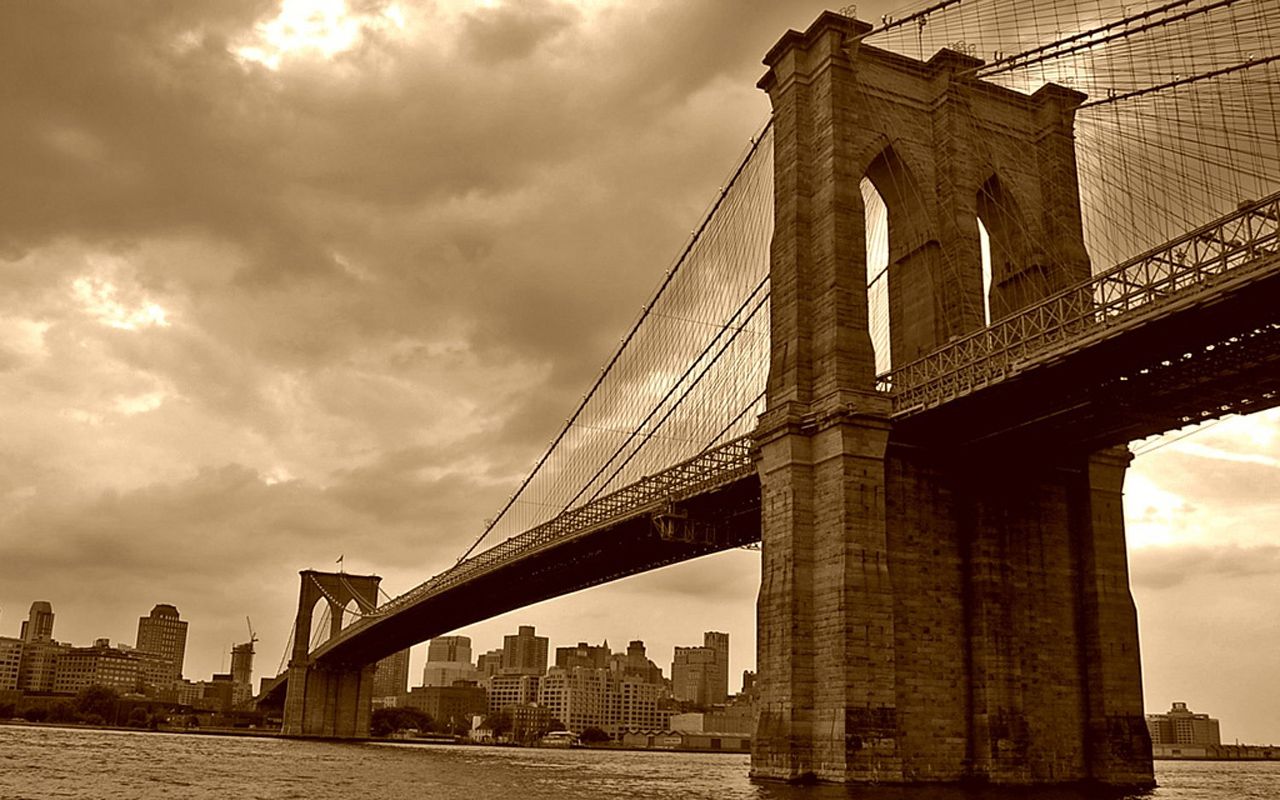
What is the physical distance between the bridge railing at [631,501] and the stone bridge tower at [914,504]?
19.4 ft

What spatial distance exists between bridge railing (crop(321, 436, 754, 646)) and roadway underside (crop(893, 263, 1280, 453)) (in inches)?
339

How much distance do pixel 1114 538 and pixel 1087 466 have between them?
2.29 meters

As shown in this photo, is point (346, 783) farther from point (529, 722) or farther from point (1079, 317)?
point (529, 722)

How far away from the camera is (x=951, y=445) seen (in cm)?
3669

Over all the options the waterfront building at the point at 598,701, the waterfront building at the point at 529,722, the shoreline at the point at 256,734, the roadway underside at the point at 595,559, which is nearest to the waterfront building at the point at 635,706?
the waterfront building at the point at 598,701

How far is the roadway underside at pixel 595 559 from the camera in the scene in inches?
1842

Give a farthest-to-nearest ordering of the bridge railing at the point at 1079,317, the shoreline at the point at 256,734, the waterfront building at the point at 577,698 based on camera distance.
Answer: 1. the waterfront building at the point at 577,698
2. the shoreline at the point at 256,734
3. the bridge railing at the point at 1079,317

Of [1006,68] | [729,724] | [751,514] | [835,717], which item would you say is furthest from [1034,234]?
[729,724]

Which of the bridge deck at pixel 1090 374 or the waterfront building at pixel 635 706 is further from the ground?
the bridge deck at pixel 1090 374

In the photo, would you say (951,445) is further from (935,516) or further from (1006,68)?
(1006,68)

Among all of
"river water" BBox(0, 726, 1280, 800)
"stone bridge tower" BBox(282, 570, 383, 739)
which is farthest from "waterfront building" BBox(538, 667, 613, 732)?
Answer: "river water" BBox(0, 726, 1280, 800)

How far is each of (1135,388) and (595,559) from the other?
32175 millimetres

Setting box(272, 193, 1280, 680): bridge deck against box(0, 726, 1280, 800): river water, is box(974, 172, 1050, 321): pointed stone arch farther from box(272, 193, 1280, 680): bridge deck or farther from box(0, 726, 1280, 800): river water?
box(0, 726, 1280, 800): river water

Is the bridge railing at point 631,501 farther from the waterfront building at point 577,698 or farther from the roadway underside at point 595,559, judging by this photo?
the waterfront building at point 577,698
